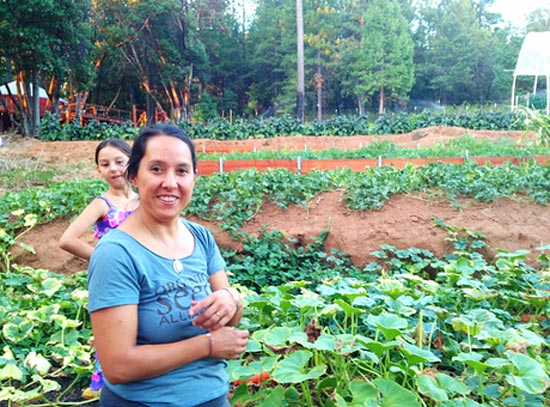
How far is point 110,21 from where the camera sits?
86.9 feet

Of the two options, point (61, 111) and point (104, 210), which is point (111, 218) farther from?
point (61, 111)

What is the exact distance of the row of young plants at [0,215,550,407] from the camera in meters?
1.77

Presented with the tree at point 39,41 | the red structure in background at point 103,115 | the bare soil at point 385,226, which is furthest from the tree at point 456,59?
the bare soil at point 385,226

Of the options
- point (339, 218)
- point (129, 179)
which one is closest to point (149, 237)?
point (129, 179)

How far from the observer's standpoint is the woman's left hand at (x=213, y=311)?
138 cm

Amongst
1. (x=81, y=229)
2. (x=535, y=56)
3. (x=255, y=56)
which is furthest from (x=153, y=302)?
(x=255, y=56)

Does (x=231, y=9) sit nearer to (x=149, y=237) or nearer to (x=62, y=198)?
(x=62, y=198)

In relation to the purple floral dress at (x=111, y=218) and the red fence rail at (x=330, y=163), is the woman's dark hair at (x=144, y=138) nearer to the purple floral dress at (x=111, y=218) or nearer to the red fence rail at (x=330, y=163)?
A: the purple floral dress at (x=111, y=218)

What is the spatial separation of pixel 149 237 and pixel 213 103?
3432 cm

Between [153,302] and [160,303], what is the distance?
2 centimetres

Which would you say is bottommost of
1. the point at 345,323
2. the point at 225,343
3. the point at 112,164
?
the point at 345,323

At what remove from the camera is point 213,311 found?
138cm

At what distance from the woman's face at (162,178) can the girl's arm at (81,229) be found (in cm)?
119

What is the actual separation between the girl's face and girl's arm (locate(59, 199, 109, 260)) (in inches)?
6.2
